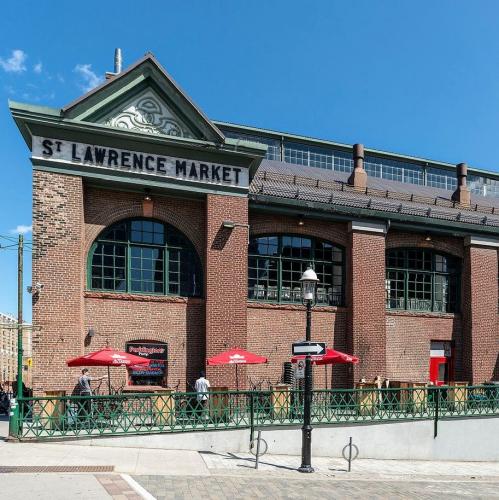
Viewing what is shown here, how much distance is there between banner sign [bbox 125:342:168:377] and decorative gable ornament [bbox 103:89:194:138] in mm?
6528

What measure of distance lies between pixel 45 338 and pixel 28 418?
2.49m

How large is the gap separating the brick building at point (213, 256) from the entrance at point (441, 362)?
6cm

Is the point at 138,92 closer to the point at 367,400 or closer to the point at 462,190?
the point at 367,400

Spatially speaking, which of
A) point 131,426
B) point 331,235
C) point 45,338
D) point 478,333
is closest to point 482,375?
point 478,333

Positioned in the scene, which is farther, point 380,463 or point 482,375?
point 482,375

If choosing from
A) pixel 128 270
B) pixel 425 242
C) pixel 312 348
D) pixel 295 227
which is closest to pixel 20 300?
Answer: pixel 128 270

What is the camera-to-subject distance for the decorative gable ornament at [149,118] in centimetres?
1753

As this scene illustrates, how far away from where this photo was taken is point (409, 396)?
17.5 meters

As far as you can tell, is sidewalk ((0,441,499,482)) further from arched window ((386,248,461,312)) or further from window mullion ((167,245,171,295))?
arched window ((386,248,461,312))

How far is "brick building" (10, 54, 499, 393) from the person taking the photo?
54.3ft

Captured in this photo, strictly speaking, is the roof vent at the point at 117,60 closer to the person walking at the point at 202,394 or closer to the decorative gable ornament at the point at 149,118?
the decorative gable ornament at the point at 149,118

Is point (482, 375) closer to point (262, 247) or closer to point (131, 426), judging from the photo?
point (262, 247)

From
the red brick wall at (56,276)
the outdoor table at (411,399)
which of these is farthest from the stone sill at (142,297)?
the outdoor table at (411,399)

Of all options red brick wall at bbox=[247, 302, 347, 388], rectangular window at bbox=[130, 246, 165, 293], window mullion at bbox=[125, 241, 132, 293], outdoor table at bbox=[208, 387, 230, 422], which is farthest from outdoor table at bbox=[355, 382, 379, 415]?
window mullion at bbox=[125, 241, 132, 293]
